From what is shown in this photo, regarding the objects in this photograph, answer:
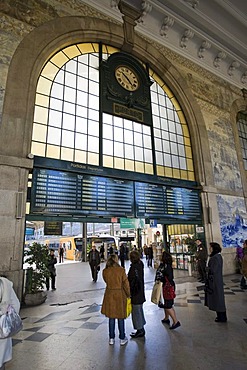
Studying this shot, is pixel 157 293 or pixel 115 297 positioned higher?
pixel 115 297

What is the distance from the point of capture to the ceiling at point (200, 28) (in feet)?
32.5

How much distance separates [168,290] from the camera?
161 inches

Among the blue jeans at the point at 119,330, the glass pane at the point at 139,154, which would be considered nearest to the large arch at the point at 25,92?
the glass pane at the point at 139,154

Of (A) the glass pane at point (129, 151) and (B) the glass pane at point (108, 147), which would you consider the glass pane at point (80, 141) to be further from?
(A) the glass pane at point (129, 151)

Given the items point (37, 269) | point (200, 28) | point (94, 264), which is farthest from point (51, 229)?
point (200, 28)

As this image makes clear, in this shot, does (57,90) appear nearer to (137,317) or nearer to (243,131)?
(137,317)

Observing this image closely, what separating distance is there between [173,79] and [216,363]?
10293mm

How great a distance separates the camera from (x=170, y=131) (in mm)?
10031

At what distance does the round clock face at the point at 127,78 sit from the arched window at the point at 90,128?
32.6 inches

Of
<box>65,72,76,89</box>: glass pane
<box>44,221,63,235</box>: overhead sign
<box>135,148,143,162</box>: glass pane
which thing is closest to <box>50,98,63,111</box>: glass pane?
<box>65,72,76,89</box>: glass pane

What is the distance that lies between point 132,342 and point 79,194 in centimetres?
410

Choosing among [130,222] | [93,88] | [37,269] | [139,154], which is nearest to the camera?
[37,269]

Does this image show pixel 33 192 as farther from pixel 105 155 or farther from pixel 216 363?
pixel 216 363

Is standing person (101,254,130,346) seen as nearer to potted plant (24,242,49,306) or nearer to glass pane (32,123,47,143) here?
potted plant (24,242,49,306)
